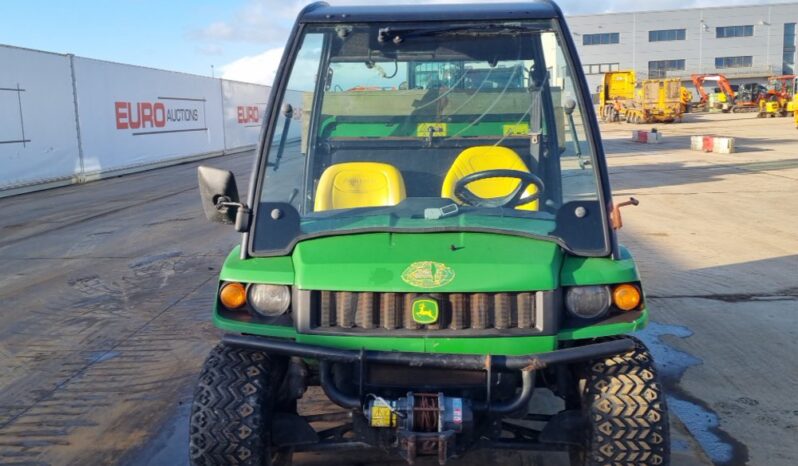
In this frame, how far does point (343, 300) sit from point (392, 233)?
38cm

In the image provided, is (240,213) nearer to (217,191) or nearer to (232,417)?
(217,191)

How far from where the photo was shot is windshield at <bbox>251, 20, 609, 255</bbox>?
3473mm

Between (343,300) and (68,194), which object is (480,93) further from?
(68,194)

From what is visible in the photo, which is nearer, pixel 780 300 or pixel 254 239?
pixel 254 239

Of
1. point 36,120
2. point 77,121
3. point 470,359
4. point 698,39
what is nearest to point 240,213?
point 470,359

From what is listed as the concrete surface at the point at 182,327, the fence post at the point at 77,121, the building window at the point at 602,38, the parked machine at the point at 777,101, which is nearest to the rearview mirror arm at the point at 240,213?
the concrete surface at the point at 182,327

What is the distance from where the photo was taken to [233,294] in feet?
10.6

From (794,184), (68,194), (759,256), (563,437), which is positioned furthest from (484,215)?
(68,194)

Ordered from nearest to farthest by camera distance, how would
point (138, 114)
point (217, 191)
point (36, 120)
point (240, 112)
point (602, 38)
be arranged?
1. point (217, 191)
2. point (36, 120)
3. point (138, 114)
4. point (240, 112)
5. point (602, 38)

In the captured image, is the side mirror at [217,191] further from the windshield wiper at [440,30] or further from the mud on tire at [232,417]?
the windshield wiper at [440,30]

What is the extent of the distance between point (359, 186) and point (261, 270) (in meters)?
0.86

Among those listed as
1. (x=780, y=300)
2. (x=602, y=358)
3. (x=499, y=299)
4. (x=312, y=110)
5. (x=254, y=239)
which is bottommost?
(x=780, y=300)

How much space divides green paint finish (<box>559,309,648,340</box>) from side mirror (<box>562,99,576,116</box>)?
1113 mm

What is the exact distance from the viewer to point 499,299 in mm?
3016
